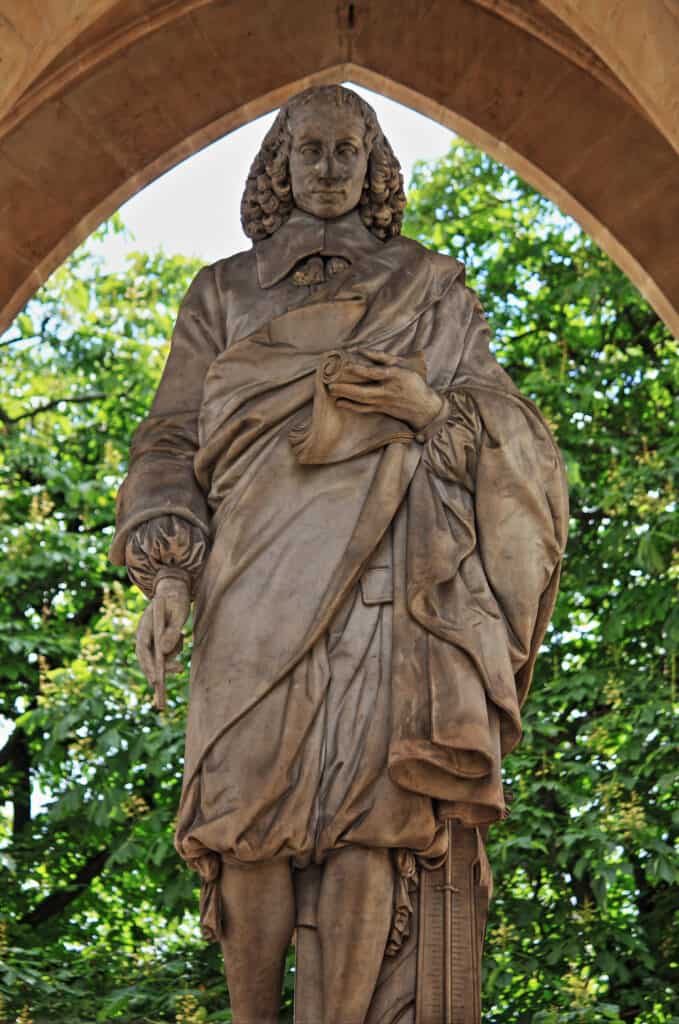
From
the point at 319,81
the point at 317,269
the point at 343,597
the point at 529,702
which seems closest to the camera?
the point at 343,597

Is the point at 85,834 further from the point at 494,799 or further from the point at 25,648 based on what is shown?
the point at 494,799

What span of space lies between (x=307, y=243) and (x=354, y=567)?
1.01 m

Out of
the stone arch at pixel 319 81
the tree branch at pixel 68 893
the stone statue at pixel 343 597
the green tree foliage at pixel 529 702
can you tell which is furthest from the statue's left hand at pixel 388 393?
the tree branch at pixel 68 893

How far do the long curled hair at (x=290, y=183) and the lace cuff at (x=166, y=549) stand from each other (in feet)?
3.21

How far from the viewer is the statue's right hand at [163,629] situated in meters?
5.11

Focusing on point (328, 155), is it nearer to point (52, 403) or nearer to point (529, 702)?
point (529, 702)

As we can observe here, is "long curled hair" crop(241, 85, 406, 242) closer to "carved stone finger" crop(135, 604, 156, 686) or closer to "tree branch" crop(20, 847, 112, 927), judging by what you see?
"carved stone finger" crop(135, 604, 156, 686)

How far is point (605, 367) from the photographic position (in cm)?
1260

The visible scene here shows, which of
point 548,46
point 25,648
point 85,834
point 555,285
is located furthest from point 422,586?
point 555,285

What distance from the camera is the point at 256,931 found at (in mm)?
4945

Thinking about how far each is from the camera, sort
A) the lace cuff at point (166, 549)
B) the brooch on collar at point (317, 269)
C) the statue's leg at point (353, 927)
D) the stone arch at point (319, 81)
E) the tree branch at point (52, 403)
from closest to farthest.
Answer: the statue's leg at point (353, 927) → the lace cuff at point (166, 549) → the brooch on collar at point (317, 269) → the stone arch at point (319, 81) → the tree branch at point (52, 403)

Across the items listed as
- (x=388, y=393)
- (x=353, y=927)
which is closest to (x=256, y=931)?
(x=353, y=927)

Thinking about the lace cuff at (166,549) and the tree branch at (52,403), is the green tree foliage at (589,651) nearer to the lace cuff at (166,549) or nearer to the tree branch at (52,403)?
the tree branch at (52,403)

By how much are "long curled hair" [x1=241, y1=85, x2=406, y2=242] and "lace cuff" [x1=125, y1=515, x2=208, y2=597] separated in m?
0.98
